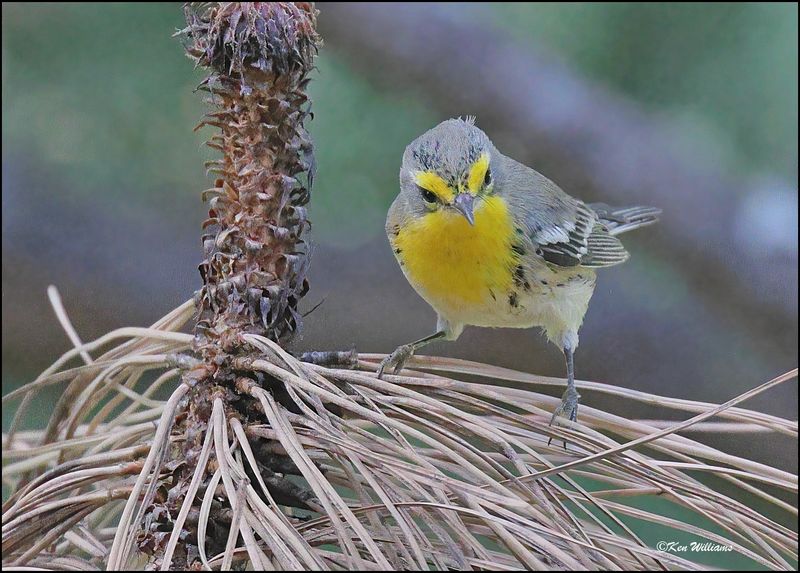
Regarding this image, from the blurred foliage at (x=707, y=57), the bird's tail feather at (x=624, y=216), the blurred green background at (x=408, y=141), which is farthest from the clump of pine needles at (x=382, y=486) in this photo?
the blurred foliage at (x=707, y=57)

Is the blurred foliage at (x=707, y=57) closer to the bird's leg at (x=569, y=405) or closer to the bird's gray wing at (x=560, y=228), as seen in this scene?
the bird's gray wing at (x=560, y=228)

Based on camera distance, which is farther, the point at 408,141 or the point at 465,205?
the point at 408,141

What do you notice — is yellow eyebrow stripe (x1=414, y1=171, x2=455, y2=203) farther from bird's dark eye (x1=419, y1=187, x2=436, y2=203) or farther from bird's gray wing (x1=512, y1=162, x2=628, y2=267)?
bird's gray wing (x1=512, y1=162, x2=628, y2=267)

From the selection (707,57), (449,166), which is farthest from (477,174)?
(707,57)

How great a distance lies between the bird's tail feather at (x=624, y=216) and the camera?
138 centimetres

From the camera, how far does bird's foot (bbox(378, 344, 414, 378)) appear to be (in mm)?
765

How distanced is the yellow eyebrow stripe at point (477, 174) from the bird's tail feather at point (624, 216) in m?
0.52

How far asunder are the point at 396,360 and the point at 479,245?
0.20 metres

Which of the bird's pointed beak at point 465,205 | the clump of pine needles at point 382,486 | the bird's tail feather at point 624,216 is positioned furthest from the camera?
the bird's tail feather at point 624,216

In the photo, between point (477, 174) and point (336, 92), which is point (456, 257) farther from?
point (336, 92)

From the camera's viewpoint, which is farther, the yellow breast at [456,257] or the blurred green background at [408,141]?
the blurred green background at [408,141]

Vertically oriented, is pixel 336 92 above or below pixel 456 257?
above

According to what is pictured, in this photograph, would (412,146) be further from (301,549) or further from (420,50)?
(420,50)

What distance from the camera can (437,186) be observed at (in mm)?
876
